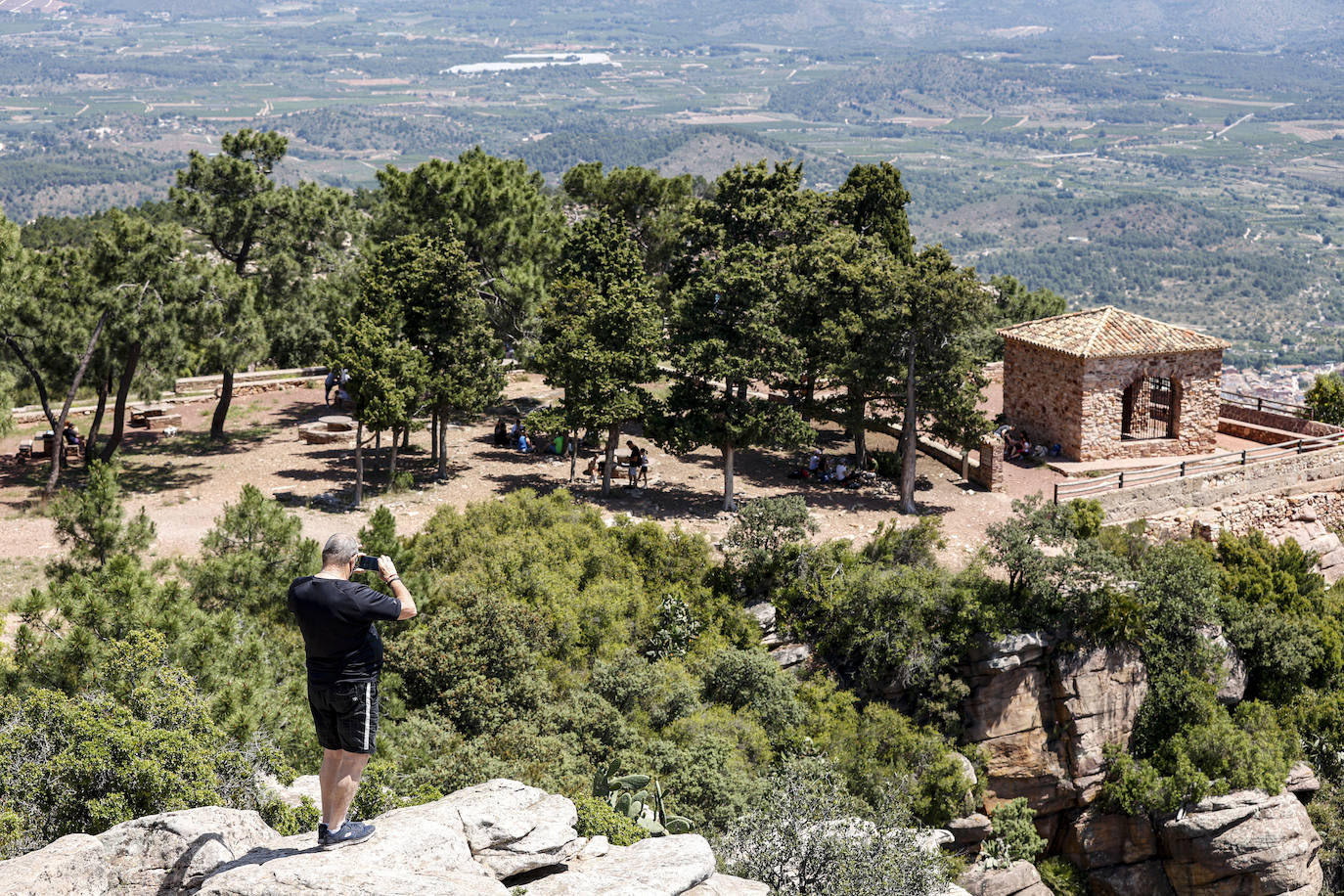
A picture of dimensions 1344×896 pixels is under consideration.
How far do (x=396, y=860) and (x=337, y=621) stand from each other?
1844mm

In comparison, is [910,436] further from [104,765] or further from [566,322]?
[104,765]

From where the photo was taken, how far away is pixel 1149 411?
109ft

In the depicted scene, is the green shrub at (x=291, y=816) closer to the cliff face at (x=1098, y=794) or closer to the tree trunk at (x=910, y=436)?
the cliff face at (x=1098, y=794)

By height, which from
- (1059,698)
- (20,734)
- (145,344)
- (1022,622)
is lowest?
(1059,698)

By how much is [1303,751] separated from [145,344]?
26.4 m

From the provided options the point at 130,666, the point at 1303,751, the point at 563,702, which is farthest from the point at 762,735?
the point at 1303,751

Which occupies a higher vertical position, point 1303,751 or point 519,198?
point 519,198

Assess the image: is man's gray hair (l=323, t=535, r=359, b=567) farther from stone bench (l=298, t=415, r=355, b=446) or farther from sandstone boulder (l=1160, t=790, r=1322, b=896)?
stone bench (l=298, t=415, r=355, b=446)

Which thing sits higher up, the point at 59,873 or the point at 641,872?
the point at 59,873

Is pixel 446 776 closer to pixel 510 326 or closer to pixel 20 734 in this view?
pixel 20 734

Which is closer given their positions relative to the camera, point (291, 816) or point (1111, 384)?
point (291, 816)

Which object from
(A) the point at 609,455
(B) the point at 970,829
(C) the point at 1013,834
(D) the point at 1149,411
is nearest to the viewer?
(B) the point at 970,829

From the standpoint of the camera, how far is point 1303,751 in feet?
84.2

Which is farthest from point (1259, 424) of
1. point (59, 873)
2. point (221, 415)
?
point (59, 873)
